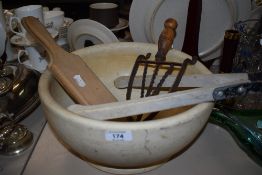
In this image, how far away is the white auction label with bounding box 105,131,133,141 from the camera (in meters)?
0.29

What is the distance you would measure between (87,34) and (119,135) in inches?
15.7

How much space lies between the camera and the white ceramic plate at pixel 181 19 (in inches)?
24.3

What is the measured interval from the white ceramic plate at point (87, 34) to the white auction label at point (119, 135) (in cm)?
35

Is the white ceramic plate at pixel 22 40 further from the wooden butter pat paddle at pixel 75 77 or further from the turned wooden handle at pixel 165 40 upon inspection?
the turned wooden handle at pixel 165 40

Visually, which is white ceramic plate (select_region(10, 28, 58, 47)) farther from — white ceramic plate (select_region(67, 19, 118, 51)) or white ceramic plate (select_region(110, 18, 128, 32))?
white ceramic plate (select_region(110, 18, 128, 32))

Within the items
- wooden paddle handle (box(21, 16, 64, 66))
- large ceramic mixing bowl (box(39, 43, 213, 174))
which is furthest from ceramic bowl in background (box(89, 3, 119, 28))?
large ceramic mixing bowl (box(39, 43, 213, 174))

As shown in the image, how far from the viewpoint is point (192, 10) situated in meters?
0.58

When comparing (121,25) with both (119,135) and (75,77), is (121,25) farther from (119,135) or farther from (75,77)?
(119,135)

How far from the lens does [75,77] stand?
408 millimetres

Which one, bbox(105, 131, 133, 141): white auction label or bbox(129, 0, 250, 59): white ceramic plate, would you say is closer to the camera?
bbox(105, 131, 133, 141): white auction label

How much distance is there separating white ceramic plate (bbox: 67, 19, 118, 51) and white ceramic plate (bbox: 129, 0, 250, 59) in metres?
0.07

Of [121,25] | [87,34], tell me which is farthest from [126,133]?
[121,25]

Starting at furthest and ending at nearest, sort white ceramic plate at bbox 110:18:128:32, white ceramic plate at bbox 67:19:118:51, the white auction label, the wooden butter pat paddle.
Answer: white ceramic plate at bbox 110:18:128:32 → white ceramic plate at bbox 67:19:118:51 → the wooden butter pat paddle → the white auction label

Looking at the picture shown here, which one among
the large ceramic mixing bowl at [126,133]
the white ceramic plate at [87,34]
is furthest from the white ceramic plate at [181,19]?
the large ceramic mixing bowl at [126,133]
